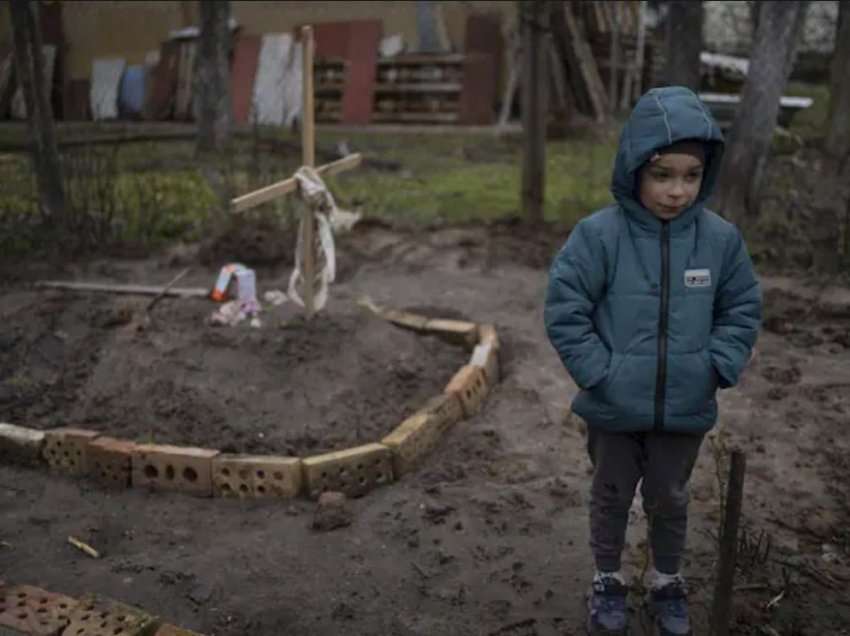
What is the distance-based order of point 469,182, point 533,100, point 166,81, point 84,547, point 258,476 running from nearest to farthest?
point 84,547, point 258,476, point 533,100, point 469,182, point 166,81

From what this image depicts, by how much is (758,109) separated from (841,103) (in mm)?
757

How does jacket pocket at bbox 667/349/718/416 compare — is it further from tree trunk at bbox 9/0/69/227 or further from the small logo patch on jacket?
tree trunk at bbox 9/0/69/227

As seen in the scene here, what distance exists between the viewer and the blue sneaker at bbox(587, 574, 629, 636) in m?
2.75

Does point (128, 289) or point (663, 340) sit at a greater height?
point (663, 340)

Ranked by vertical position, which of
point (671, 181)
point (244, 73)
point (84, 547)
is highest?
point (244, 73)

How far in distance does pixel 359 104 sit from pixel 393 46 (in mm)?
1238

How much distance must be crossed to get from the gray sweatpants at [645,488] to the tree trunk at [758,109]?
16.0 feet

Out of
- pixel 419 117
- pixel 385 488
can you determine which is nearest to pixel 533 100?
pixel 385 488

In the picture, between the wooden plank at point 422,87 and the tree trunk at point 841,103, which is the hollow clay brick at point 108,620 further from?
the wooden plank at point 422,87

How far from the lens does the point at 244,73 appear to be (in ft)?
54.3

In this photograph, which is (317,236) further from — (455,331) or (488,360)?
(488,360)

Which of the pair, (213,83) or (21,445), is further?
(213,83)

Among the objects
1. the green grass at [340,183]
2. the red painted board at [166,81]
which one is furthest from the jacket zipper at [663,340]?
the red painted board at [166,81]

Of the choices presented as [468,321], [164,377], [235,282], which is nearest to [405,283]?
[468,321]
